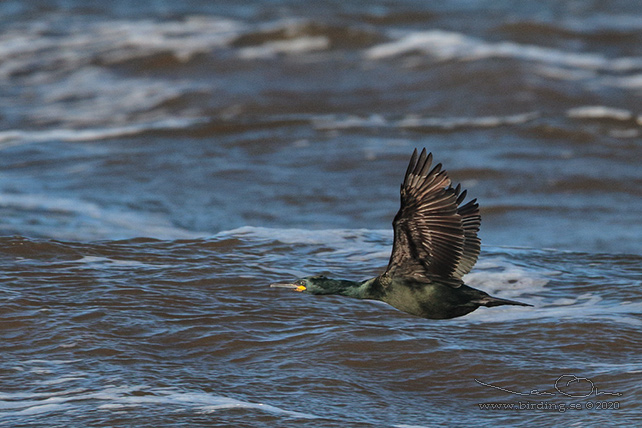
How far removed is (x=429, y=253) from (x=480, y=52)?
10.5m

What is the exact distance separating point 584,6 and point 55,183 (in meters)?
11.6

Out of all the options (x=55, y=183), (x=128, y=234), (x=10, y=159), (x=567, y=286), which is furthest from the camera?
(x=10, y=159)

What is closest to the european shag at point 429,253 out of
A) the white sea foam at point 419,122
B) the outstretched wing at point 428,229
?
the outstretched wing at point 428,229

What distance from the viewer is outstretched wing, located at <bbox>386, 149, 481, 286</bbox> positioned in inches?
138

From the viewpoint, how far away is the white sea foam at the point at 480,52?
13.6m

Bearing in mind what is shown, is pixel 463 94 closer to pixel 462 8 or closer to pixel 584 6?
pixel 462 8

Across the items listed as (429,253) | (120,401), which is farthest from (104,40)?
(429,253)

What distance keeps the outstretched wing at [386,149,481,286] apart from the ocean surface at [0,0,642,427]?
0.74m

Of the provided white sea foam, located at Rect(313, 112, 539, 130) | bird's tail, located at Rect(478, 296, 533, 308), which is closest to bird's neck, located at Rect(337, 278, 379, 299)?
bird's tail, located at Rect(478, 296, 533, 308)

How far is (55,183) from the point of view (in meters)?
8.95

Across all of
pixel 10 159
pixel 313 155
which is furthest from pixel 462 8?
pixel 10 159

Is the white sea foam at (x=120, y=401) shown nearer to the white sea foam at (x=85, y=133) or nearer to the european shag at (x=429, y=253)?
the european shag at (x=429, y=253)

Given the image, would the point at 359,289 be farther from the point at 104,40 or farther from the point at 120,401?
the point at 104,40

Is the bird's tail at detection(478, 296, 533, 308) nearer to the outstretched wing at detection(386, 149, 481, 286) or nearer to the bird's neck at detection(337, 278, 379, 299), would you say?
the outstretched wing at detection(386, 149, 481, 286)
